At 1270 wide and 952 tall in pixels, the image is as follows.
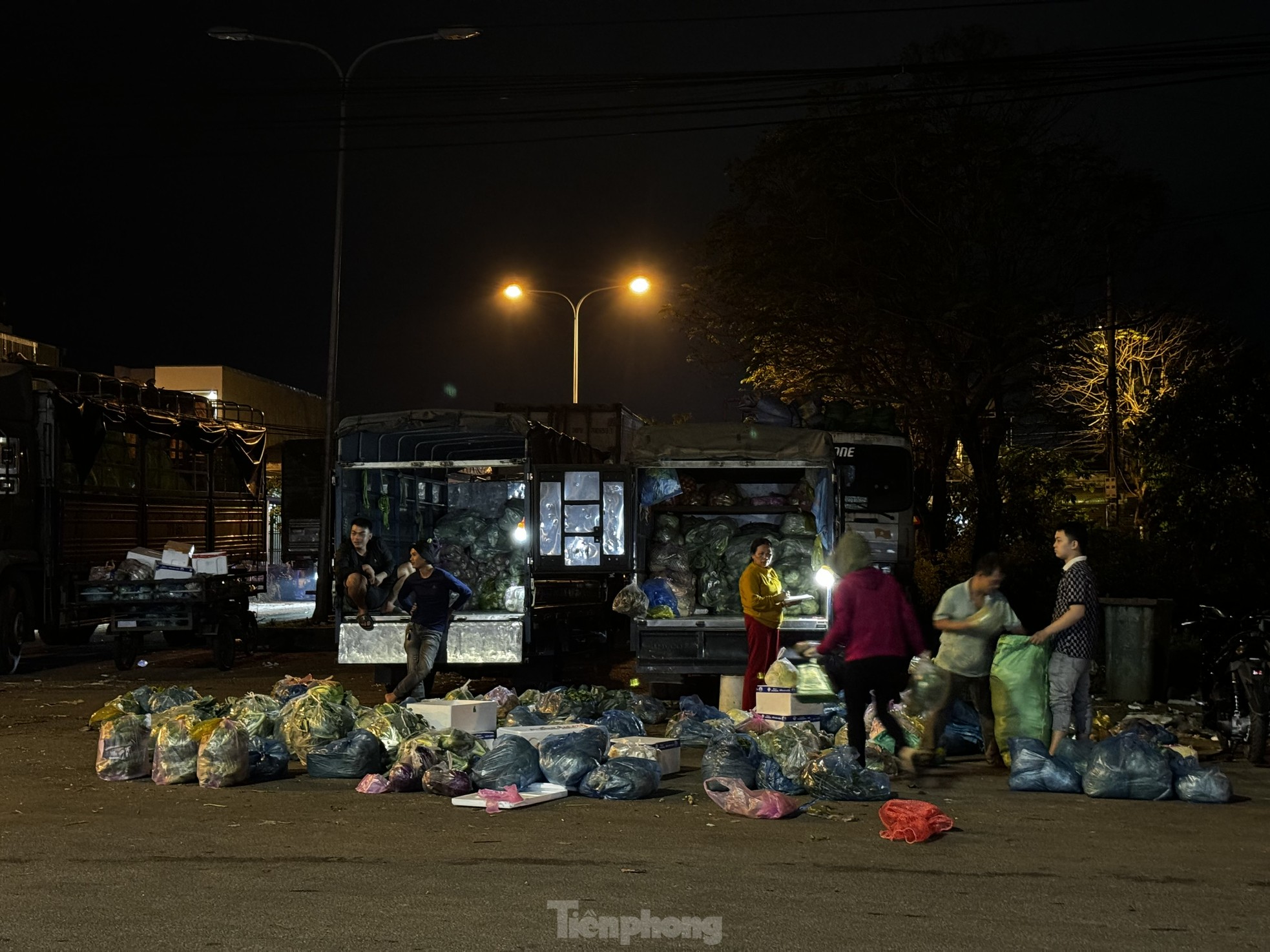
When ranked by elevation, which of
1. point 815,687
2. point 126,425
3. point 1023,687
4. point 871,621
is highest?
point 126,425

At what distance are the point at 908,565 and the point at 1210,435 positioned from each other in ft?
15.0

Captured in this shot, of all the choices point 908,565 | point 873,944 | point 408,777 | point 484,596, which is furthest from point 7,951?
point 908,565

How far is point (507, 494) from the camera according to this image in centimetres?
1767

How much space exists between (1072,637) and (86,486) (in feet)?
42.6

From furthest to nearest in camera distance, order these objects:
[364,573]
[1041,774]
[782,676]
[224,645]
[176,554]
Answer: [176,554]
[224,645]
[364,573]
[782,676]
[1041,774]

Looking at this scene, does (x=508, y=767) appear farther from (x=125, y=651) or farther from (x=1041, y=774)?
(x=125, y=651)

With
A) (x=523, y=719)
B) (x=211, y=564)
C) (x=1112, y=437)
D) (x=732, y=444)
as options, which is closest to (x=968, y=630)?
(x=523, y=719)

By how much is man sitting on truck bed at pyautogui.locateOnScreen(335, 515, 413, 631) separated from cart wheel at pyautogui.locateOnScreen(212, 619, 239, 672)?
3893 millimetres

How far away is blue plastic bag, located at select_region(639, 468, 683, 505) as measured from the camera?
48.8ft

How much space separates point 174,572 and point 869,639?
11216 millimetres

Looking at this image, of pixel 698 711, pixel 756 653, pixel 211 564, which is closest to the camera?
pixel 698 711

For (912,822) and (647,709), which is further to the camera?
(647,709)

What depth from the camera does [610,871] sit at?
6832mm

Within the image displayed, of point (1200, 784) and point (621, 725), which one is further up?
point (621, 725)
